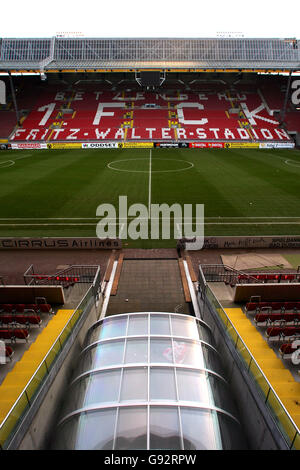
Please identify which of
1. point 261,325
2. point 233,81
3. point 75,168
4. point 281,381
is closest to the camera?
point 281,381

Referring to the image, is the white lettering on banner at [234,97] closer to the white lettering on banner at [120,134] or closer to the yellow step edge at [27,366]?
the white lettering on banner at [120,134]

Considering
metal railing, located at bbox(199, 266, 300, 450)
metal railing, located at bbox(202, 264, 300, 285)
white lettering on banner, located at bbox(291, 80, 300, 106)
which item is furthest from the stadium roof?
metal railing, located at bbox(199, 266, 300, 450)

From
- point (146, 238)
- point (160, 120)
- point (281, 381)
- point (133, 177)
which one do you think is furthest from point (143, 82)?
point (281, 381)

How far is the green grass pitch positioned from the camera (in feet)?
67.3

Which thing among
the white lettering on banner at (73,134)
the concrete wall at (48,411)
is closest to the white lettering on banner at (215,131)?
the white lettering on banner at (73,134)

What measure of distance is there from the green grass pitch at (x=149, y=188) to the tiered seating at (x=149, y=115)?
11.6 meters

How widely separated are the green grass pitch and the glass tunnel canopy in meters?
11.2

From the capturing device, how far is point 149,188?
2873cm

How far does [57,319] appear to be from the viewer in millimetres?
9438

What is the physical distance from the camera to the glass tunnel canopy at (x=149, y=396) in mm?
5004

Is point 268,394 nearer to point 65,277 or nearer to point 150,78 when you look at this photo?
point 65,277

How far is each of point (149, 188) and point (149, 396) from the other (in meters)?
24.6

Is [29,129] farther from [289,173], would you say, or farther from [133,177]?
[289,173]

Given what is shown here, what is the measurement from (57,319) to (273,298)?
27.5 feet
